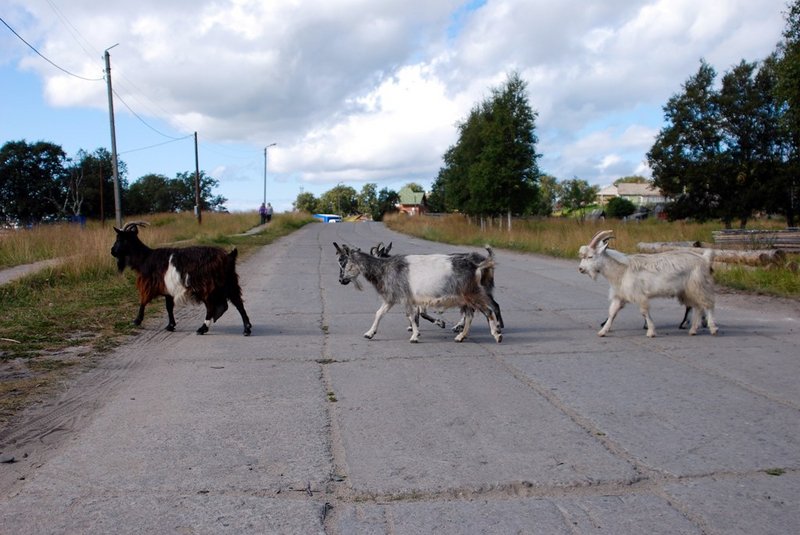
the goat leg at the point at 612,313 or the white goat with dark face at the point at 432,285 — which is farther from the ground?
the white goat with dark face at the point at 432,285

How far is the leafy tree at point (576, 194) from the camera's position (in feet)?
310

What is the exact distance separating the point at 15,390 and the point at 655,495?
582 cm

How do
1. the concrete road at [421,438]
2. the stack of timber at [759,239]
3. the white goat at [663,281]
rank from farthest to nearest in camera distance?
the stack of timber at [759,239] → the white goat at [663,281] → the concrete road at [421,438]

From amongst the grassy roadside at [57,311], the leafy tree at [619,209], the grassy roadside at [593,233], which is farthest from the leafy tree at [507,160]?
the leafy tree at [619,209]

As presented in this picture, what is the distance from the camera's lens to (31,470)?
457cm

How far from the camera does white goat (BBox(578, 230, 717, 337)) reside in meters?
9.09

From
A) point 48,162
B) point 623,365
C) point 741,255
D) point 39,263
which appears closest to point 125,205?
point 48,162

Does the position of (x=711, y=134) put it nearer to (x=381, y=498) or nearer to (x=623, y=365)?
(x=623, y=365)

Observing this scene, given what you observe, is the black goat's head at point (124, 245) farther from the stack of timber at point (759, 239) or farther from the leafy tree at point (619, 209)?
the leafy tree at point (619, 209)

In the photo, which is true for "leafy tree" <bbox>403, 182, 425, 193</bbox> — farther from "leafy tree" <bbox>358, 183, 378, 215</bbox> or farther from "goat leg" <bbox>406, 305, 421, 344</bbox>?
"goat leg" <bbox>406, 305, 421, 344</bbox>

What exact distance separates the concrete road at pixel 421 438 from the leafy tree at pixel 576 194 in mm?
86876

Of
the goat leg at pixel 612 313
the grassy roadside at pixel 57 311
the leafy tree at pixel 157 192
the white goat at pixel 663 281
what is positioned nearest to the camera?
the grassy roadside at pixel 57 311

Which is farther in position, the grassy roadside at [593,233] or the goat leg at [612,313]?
the grassy roadside at [593,233]

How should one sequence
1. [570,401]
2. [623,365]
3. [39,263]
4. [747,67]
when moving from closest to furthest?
[570,401] → [623,365] → [39,263] → [747,67]
